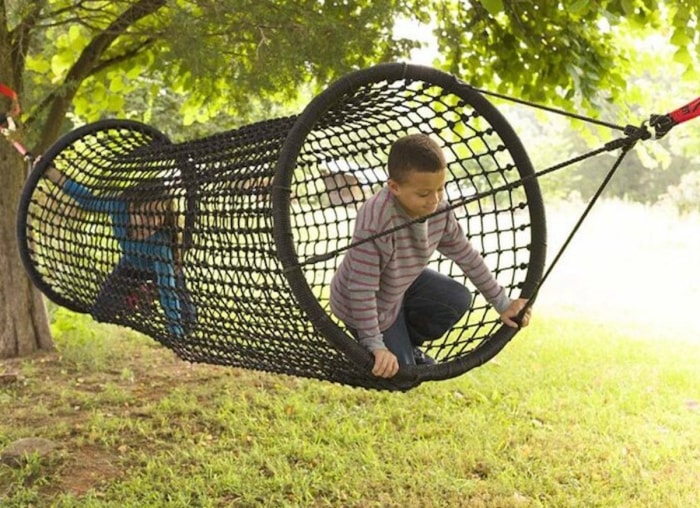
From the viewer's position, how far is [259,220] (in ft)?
7.16

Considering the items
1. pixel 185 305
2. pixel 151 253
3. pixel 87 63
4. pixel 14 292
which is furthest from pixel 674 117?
pixel 14 292

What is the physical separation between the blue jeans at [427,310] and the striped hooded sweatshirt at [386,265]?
0.05 meters

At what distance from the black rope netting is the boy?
63mm

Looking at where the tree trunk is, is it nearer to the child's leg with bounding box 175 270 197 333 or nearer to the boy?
the child's leg with bounding box 175 270 197 333

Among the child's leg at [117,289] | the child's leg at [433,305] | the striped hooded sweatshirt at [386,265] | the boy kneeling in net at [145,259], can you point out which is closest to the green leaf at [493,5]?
the striped hooded sweatshirt at [386,265]

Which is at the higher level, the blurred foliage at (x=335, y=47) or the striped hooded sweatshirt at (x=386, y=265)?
the blurred foliage at (x=335, y=47)

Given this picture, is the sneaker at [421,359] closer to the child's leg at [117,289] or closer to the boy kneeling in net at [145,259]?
the boy kneeling in net at [145,259]

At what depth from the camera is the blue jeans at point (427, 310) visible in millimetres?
2320

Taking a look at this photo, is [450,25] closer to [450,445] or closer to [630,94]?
[630,94]

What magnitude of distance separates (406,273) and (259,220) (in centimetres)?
43

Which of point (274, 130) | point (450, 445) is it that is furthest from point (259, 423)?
point (274, 130)

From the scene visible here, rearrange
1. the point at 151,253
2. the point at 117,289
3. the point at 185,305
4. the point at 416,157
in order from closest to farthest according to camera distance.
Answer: the point at 416,157
the point at 185,305
the point at 151,253
the point at 117,289

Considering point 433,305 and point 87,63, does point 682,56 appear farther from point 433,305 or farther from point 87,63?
point 87,63

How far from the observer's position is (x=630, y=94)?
405 centimetres
